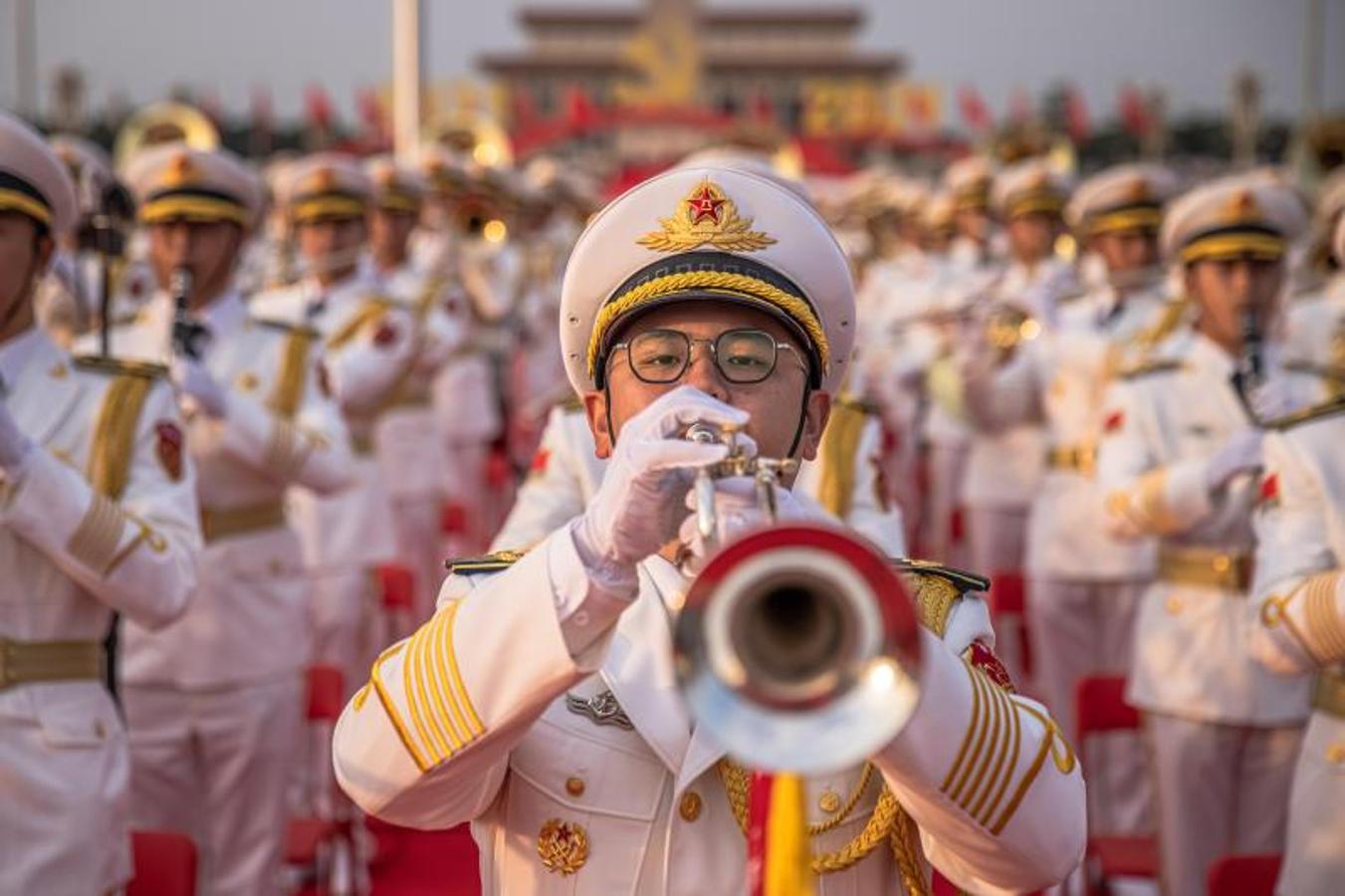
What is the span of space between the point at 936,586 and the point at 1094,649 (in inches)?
194

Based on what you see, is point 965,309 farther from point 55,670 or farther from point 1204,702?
point 55,670

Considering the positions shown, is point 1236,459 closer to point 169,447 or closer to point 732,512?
point 169,447

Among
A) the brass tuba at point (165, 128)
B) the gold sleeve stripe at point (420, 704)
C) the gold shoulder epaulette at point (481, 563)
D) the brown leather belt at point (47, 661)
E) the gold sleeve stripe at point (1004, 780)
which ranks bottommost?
the brown leather belt at point (47, 661)

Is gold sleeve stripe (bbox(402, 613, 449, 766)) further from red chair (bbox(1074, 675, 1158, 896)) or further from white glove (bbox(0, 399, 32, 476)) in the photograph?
red chair (bbox(1074, 675, 1158, 896))

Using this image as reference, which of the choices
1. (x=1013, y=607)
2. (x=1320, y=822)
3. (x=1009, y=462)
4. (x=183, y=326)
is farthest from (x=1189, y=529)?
(x=1009, y=462)

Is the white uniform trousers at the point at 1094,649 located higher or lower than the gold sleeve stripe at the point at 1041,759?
lower

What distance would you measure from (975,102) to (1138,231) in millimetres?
58441

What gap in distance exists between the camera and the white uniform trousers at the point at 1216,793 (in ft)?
16.3

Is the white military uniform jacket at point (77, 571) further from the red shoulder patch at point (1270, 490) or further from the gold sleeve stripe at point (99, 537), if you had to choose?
the red shoulder patch at point (1270, 490)

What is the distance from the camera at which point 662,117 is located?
5491 centimetres

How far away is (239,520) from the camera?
552 centimetres

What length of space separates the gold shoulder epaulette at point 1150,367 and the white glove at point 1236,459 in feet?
2.18

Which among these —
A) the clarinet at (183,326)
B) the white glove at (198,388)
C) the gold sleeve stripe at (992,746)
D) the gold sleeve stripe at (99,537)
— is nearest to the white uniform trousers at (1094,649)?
the white glove at (198,388)

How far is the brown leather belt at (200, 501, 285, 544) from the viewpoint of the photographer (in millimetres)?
5445
